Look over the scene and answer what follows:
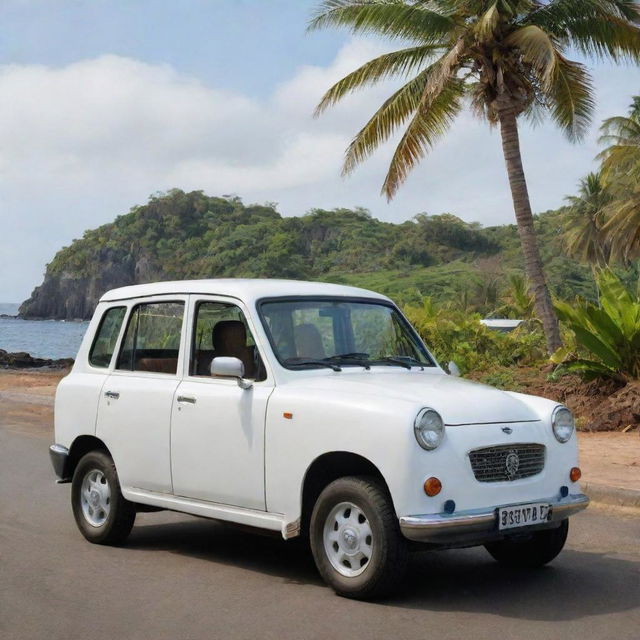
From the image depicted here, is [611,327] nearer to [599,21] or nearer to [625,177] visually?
[599,21]

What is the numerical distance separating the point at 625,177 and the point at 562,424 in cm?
5110

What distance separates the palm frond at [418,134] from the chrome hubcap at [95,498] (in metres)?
13.9

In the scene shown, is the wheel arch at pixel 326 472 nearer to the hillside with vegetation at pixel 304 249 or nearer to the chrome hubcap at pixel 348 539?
the chrome hubcap at pixel 348 539

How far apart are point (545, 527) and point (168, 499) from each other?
2.57m

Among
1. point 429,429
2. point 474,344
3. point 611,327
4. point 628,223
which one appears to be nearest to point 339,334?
point 429,429

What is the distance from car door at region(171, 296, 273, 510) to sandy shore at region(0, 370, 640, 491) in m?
4.42

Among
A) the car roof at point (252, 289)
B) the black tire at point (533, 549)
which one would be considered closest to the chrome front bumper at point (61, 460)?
the car roof at point (252, 289)

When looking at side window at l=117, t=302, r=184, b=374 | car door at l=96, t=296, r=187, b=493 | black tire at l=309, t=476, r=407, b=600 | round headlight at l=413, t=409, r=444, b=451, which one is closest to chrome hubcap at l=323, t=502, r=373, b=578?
black tire at l=309, t=476, r=407, b=600

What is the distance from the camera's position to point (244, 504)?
662 centimetres

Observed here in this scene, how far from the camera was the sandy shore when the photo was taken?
1041 cm

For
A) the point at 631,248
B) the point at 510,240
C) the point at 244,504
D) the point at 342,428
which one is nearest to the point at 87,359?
the point at 244,504

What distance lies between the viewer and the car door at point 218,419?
21.6 feet

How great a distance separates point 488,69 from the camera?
20109mm

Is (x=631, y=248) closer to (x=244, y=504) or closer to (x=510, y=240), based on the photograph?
(x=244, y=504)
